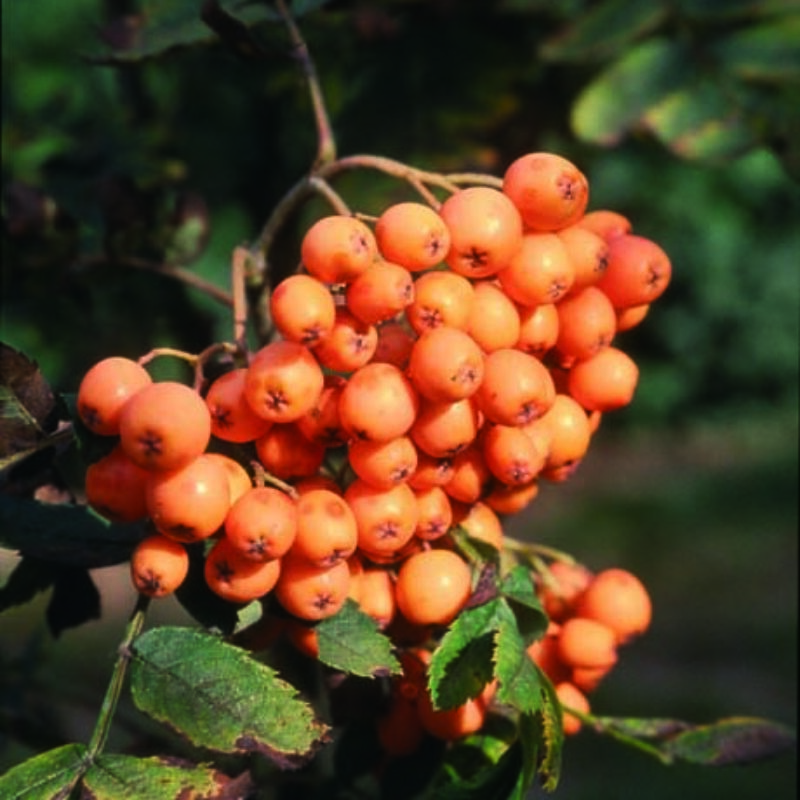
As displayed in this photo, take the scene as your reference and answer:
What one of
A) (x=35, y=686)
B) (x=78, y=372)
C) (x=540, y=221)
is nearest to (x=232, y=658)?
(x=540, y=221)

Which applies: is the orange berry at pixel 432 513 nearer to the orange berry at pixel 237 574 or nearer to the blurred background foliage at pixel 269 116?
the orange berry at pixel 237 574

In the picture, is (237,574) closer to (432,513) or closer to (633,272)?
(432,513)

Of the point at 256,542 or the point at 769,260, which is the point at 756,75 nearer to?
the point at 256,542

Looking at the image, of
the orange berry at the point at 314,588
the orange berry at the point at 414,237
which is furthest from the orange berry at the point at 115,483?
the orange berry at the point at 414,237

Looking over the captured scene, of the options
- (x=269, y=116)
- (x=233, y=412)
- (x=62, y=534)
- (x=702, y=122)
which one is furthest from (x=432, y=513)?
(x=269, y=116)

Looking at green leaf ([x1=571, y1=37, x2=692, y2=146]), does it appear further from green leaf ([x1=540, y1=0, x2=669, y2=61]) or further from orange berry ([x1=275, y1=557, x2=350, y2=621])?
orange berry ([x1=275, y1=557, x2=350, y2=621])

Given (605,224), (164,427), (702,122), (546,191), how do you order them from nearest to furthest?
1. (164,427)
2. (546,191)
3. (605,224)
4. (702,122)
